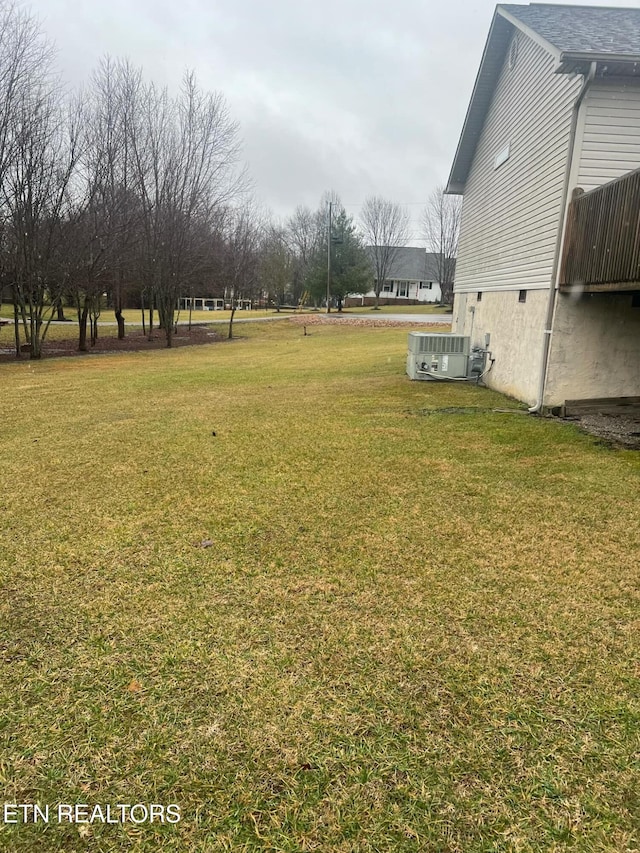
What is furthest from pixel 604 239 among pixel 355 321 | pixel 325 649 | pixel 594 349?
pixel 355 321

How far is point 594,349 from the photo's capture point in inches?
284

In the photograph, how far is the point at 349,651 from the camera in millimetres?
2387

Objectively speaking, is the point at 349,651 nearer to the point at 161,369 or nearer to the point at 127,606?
the point at 127,606

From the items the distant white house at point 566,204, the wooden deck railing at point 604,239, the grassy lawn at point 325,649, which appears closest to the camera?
the grassy lawn at point 325,649

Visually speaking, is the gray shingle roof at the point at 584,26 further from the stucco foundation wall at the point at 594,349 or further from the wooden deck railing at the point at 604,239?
the stucco foundation wall at the point at 594,349

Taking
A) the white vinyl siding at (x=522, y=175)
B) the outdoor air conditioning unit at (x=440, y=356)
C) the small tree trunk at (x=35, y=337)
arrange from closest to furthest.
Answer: the white vinyl siding at (x=522, y=175), the outdoor air conditioning unit at (x=440, y=356), the small tree trunk at (x=35, y=337)

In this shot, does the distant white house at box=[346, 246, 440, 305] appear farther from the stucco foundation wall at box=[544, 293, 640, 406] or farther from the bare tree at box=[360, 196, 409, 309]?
the stucco foundation wall at box=[544, 293, 640, 406]

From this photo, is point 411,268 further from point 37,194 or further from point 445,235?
point 37,194

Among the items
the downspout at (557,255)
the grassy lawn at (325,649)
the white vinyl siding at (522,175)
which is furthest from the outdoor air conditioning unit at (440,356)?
the grassy lawn at (325,649)

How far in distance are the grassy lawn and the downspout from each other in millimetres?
2118

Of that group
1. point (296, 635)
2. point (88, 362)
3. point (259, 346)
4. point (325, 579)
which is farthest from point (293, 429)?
point (259, 346)

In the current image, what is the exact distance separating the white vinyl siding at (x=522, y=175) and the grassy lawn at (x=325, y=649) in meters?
4.11

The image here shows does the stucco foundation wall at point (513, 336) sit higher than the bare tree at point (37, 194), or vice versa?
the bare tree at point (37, 194)

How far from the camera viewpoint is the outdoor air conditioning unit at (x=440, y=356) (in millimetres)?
10625
